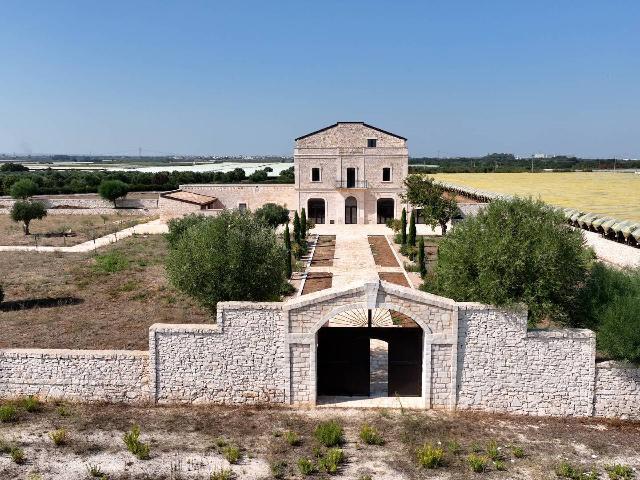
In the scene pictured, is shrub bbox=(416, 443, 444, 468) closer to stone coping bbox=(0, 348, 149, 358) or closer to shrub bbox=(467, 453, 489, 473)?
shrub bbox=(467, 453, 489, 473)

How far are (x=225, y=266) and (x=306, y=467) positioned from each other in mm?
5761

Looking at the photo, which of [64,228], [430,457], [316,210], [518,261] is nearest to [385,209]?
[316,210]

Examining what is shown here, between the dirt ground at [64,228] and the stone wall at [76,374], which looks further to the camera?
the dirt ground at [64,228]

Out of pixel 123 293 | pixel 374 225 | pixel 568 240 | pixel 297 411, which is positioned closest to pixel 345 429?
pixel 297 411

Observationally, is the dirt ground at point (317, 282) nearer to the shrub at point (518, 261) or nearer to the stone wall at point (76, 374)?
the shrub at point (518, 261)

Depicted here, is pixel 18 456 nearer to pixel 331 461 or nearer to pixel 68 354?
pixel 68 354

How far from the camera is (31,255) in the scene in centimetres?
2823

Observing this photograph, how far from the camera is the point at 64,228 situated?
38625 mm

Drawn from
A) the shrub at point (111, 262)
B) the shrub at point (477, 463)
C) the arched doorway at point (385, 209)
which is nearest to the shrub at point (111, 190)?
the shrub at point (111, 262)

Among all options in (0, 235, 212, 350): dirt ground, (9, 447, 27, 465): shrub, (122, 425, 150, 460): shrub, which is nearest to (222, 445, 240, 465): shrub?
(122, 425, 150, 460): shrub

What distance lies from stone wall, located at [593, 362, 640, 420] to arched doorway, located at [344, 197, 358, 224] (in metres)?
31.8

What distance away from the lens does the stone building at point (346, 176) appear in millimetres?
40750

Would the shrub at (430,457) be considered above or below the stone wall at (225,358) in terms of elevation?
below

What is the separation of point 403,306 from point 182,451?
15.9ft
